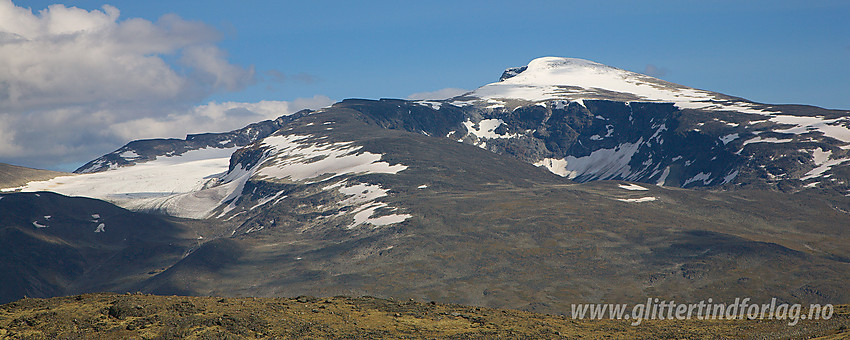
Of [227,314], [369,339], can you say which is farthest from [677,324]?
[227,314]

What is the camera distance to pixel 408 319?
65.6 meters

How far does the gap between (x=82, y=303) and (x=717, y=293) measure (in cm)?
15317

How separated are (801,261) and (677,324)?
470 feet

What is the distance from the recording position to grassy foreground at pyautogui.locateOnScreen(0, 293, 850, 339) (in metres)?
55.3

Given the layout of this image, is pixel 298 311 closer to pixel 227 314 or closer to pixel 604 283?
pixel 227 314

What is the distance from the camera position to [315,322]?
2414 inches

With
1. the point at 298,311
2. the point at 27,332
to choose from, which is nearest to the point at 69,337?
the point at 27,332

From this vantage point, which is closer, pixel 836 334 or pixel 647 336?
pixel 836 334

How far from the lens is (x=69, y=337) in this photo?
53438 millimetres

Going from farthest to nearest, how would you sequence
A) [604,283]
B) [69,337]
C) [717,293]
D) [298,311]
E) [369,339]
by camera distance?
1. [604,283]
2. [717,293]
3. [298,311]
4. [369,339]
5. [69,337]

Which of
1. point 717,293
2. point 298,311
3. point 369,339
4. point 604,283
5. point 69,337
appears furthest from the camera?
point 604,283

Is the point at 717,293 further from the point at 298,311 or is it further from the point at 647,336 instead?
the point at 298,311

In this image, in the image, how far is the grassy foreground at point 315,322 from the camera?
181 feet

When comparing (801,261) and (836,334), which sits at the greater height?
(836,334)
